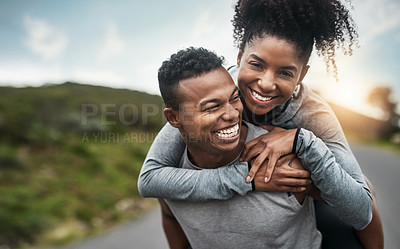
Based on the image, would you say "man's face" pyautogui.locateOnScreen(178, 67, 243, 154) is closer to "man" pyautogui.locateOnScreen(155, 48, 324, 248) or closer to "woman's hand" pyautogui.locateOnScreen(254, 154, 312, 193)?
"man" pyautogui.locateOnScreen(155, 48, 324, 248)

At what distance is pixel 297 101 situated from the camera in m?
2.25

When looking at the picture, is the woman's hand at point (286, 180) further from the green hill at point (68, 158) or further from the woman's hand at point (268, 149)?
the green hill at point (68, 158)

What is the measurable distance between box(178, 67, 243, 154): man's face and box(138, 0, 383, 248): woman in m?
0.16

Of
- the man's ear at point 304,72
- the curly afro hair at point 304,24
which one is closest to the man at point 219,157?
the curly afro hair at point 304,24

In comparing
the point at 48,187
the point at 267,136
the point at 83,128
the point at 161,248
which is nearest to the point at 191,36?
the point at 267,136

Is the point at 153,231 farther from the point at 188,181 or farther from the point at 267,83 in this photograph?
the point at 267,83

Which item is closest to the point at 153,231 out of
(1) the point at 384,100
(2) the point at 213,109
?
(2) the point at 213,109

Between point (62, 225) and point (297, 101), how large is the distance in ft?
16.5

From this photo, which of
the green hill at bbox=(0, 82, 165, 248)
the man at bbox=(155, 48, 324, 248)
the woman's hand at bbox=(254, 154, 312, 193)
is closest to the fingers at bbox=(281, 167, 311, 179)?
the woman's hand at bbox=(254, 154, 312, 193)

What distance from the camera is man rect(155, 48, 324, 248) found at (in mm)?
1725

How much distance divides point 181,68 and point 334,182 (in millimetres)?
1034

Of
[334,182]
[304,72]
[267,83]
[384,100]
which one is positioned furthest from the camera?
[384,100]

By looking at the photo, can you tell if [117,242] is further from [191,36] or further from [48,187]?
[191,36]

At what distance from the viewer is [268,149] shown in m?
1.72
